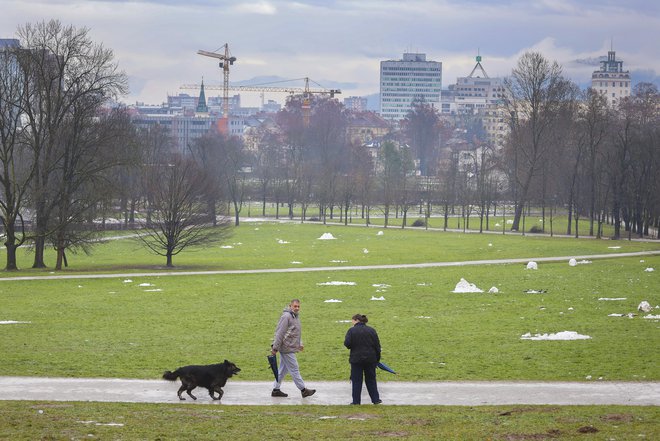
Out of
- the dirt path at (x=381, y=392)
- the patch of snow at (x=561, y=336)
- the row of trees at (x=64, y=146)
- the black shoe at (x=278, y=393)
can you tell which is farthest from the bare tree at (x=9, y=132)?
the black shoe at (x=278, y=393)

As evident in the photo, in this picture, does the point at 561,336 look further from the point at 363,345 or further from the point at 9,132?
the point at 9,132

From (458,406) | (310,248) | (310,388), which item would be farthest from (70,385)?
(310,248)

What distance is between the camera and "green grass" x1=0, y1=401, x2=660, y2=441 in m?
20.6

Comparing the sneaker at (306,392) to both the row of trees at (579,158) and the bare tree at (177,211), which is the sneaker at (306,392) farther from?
the row of trees at (579,158)

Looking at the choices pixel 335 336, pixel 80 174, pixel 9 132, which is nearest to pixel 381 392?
pixel 335 336

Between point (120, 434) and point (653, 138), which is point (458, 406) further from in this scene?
point (653, 138)

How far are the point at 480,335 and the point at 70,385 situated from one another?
15240mm

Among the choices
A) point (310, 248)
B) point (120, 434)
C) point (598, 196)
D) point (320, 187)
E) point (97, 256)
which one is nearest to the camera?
point (120, 434)

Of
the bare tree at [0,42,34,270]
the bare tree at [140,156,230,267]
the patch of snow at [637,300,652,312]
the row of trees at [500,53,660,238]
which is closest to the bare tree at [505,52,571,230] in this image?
the row of trees at [500,53,660,238]

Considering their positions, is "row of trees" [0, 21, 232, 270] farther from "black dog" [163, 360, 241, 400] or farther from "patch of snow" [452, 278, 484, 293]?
"black dog" [163, 360, 241, 400]

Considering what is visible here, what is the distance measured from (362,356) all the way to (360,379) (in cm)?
50

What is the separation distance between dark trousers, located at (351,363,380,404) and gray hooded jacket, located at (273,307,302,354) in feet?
5.44

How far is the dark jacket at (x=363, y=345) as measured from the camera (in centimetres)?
2467

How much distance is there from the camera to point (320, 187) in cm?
15675
